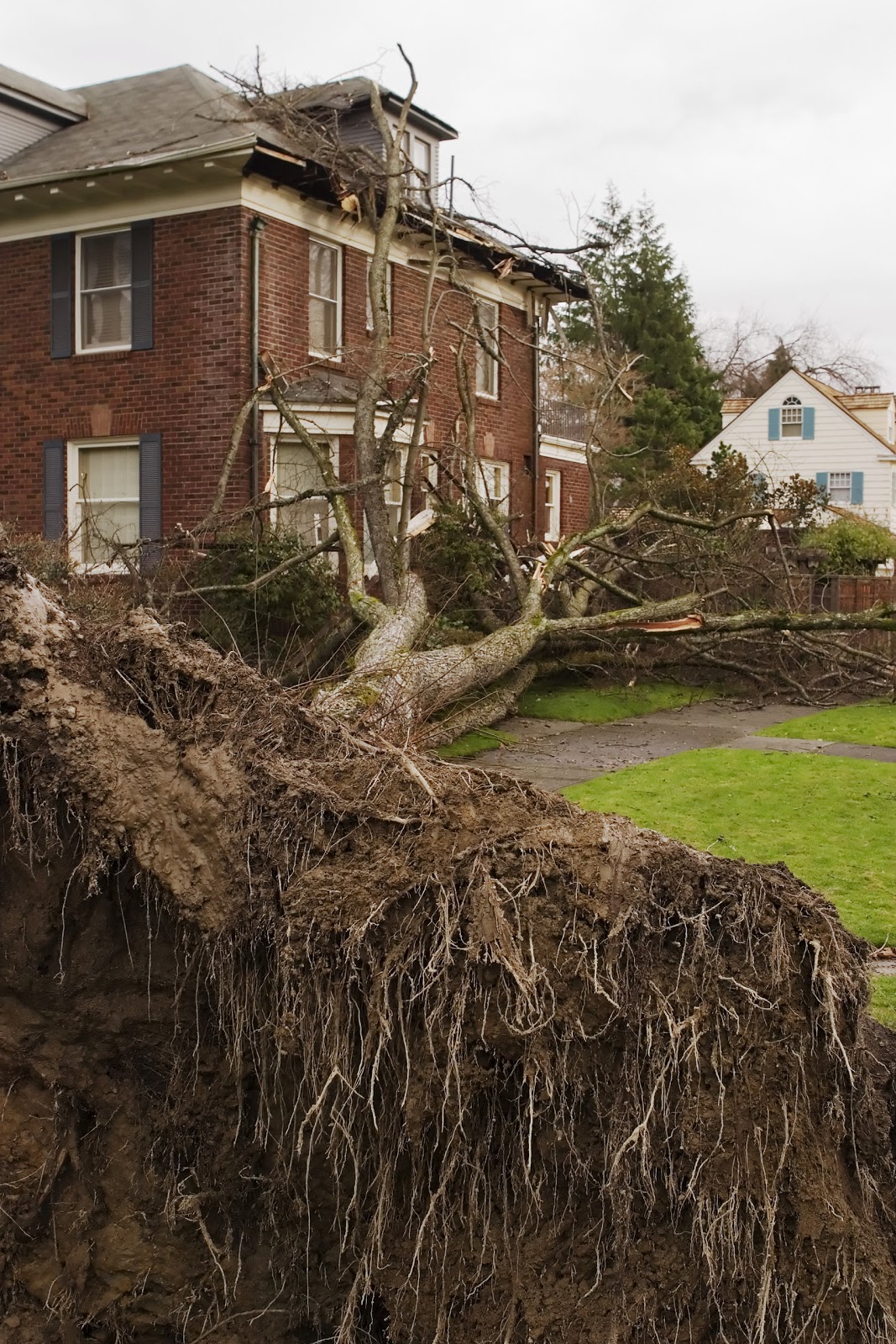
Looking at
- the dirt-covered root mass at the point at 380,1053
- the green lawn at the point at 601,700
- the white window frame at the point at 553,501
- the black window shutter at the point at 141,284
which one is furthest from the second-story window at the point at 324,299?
the dirt-covered root mass at the point at 380,1053

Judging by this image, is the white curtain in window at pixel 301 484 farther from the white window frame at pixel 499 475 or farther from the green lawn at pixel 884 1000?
the green lawn at pixel 884 1000

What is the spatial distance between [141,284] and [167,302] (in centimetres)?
45

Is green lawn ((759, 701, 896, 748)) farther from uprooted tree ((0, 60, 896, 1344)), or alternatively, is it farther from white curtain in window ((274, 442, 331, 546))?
uprooted tree ((0, 60, 896, 1344))

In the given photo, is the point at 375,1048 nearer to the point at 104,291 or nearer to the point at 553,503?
the point at 104,291

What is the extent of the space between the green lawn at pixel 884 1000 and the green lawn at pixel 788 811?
1.61 ft

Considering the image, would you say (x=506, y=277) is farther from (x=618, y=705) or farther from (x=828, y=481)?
(x=828, y=481)

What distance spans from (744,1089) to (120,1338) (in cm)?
258

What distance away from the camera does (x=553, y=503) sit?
2380cm

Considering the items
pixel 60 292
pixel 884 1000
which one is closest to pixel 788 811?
pixel 884 1000

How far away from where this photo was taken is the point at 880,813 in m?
9.31

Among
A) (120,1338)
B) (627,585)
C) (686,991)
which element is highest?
(627,585)

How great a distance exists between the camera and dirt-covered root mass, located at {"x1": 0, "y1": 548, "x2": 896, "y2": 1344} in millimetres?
4066

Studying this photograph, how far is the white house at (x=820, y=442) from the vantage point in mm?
42344

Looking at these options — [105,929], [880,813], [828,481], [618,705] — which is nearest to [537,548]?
[618,705]
